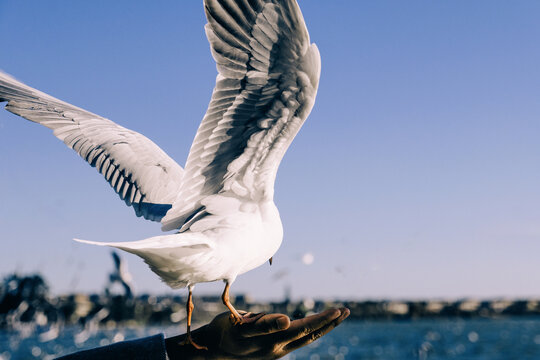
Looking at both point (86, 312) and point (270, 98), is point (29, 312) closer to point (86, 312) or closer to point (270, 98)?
point (86, 312)

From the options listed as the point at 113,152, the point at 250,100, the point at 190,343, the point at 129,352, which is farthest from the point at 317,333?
the point at 113,152

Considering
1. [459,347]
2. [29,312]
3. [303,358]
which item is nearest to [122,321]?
[29,312]

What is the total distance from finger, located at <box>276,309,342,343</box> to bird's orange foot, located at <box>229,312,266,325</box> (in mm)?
160

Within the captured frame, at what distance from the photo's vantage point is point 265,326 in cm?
310

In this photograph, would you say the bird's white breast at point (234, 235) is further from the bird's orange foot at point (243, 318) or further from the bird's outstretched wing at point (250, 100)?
the bird's orange foot at point (243, 318)

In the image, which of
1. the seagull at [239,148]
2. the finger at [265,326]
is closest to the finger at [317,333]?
the finger at [265,326]

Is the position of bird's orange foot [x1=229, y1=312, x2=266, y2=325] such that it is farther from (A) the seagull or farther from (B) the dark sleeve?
(B) the dark sleeve

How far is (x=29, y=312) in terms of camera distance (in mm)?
65062

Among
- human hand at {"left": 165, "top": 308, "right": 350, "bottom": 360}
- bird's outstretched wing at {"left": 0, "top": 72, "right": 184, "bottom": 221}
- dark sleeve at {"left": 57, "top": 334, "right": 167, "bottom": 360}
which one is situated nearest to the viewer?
dark sleeve at {"left": 57, "top": 334, "right": 167, "bottom": 360}

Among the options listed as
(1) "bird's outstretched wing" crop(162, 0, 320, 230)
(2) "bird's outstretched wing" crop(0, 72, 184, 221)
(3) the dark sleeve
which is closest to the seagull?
(1) "bird's outstretched wing" crop(162, 0, 320, 230)

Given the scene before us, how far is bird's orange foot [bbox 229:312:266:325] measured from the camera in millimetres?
3221

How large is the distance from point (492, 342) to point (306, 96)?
235ft

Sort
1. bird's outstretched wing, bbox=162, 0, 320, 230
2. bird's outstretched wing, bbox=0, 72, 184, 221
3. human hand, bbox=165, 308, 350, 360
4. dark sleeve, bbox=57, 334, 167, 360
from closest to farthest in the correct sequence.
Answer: dark sleeve, bbox=57, 334, 167, 360, human hand, bbox=165, 308, 350, 360, bird's outstretched wing, bbox=162, 0, 320, 230, bird's outstretched wing, bbox=0, 72, 184, 221

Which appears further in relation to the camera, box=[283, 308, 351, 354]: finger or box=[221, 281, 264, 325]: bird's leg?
box=[221, 281, 264, 325]: bird's leg
